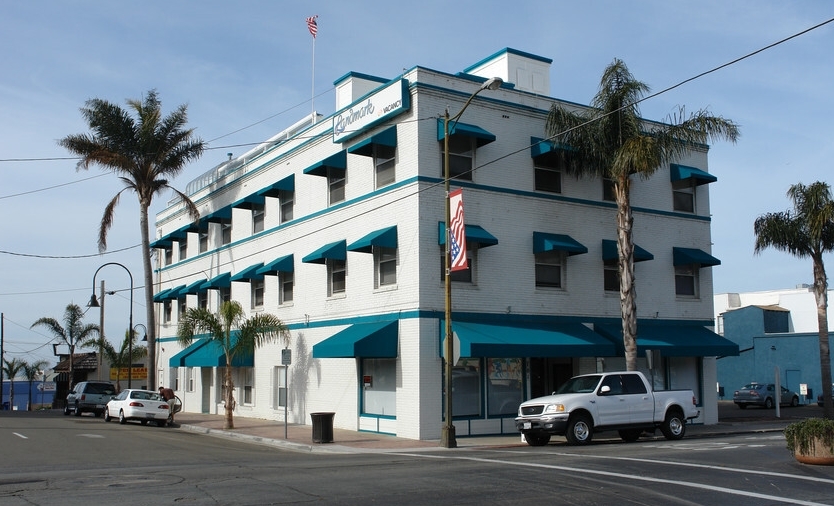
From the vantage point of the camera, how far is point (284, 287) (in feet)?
101

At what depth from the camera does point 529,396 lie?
24562 millimetres

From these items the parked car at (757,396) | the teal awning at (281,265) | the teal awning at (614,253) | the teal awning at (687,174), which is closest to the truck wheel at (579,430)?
the teal awning at (614,253)

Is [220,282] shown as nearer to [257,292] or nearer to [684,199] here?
[257,292]

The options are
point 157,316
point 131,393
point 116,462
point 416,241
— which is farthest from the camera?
point 157,316

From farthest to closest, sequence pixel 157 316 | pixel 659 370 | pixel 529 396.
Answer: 1. pixel 157 316
2. pixel 659 370
3. pixel 529 396

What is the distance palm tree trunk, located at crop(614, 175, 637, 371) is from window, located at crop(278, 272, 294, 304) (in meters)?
12.2

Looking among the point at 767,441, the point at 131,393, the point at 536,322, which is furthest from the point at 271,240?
the point at 767,441

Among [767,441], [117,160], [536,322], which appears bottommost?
[767,441]

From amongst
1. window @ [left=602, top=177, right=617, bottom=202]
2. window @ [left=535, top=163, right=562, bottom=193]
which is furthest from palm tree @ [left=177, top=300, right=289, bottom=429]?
window @ [left=602, top=177, right=617, bottom=202]

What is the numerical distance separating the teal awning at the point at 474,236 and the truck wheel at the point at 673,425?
21.9 ft

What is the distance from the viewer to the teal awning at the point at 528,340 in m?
21.8

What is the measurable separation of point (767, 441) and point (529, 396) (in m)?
6.82

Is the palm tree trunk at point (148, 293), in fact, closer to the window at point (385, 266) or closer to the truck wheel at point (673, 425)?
the window at point (385, 266)

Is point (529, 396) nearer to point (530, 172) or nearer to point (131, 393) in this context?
point (530, 172)
